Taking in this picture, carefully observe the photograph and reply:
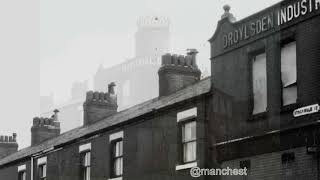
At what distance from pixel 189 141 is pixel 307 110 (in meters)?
5.22

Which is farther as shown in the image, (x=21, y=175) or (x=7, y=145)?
(x=7, y=145)

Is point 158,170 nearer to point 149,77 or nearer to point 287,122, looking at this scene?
point 287,122

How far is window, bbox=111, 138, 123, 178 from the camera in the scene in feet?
75.4

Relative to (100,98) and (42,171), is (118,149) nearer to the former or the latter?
(100,98)

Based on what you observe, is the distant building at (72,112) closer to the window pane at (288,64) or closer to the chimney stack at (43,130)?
the chimney stack at (43,130)

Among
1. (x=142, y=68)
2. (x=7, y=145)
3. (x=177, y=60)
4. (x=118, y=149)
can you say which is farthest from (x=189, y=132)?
Answer: (x=142, y=68)

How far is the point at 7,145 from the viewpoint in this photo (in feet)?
134

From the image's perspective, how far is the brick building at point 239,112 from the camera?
48.0 feet

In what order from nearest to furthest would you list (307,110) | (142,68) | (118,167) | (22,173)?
(307,110) → (118,167) → (22,173) → (142,68)

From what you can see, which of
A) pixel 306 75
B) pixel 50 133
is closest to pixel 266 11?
pixel 306 75

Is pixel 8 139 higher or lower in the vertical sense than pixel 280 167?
higher

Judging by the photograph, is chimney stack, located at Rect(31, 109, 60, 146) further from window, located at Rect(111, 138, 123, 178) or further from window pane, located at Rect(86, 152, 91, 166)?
window, located at Rect(111, 138, 123, 178)

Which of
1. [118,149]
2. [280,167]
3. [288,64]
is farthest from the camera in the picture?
[118,149]

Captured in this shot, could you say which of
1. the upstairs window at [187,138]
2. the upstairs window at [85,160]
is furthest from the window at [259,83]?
the upstairs window at [85,160]
